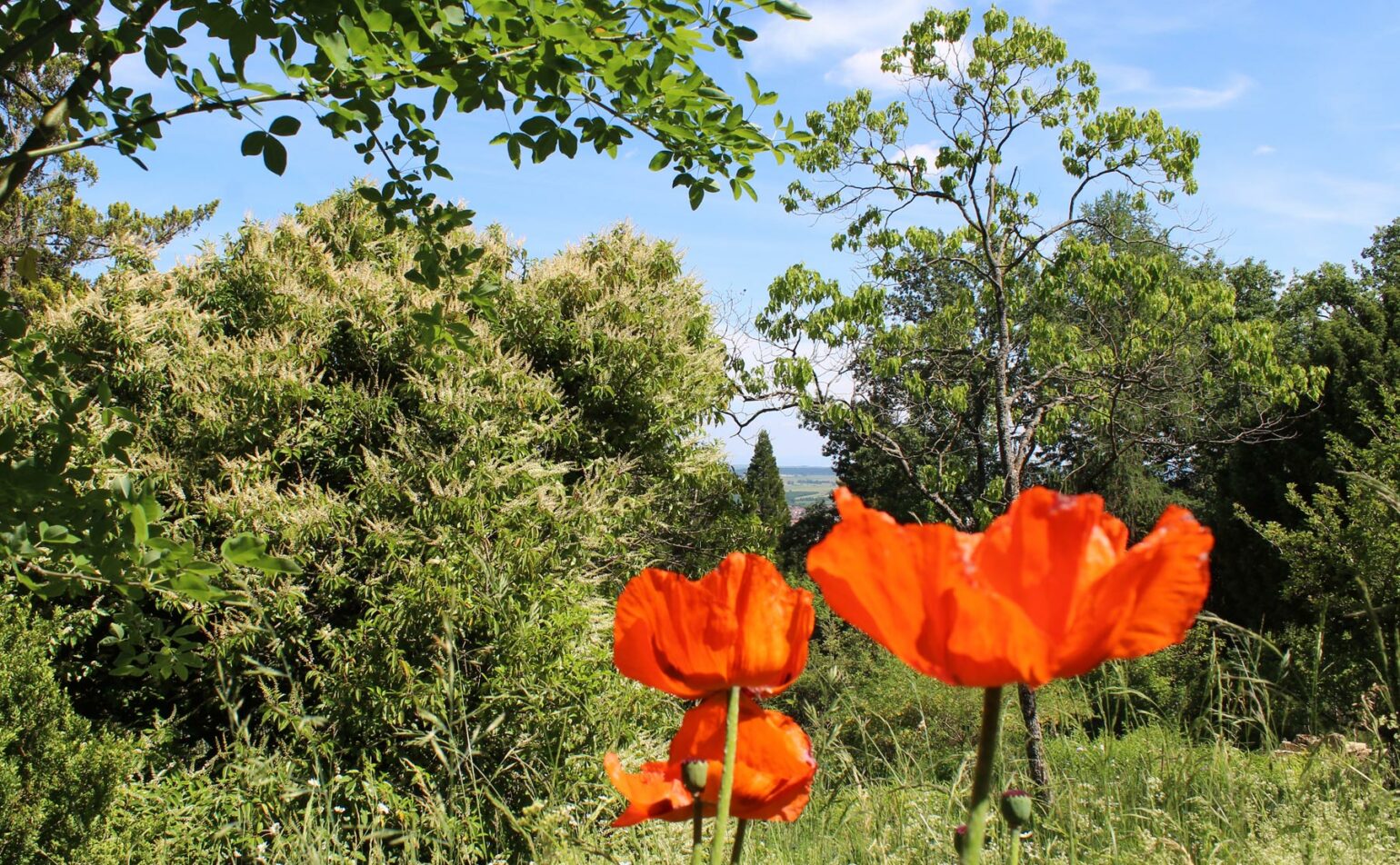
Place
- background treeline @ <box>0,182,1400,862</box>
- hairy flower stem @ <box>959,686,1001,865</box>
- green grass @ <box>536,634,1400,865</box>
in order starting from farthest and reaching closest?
background treeline @ <box>0,182,1400,862</box> < green grass @ <box>536,634,1400,865</box> < hairy flower stem @ <box>959,686,1001,865</box>

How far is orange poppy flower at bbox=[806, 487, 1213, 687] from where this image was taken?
0.44m

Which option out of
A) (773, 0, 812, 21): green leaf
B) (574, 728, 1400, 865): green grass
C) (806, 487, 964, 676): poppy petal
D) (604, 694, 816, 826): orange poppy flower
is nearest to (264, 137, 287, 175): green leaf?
(773, 0, 812, 21): green leaf

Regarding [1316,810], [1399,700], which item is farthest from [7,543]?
[1316,810]

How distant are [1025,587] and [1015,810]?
116mm

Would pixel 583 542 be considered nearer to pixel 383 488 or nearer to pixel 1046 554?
pixel 383 488

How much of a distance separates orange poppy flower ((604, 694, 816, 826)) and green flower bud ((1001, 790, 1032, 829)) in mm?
194

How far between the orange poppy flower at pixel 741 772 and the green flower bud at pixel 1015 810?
194 mm

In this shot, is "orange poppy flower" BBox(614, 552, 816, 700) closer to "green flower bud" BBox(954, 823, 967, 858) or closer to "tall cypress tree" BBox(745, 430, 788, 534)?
"green flower bud" BBox(954, 823, 967, 858)

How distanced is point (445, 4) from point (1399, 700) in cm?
253

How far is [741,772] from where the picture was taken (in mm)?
646

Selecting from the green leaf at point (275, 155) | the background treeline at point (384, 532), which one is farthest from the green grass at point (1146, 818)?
the green leaf at point (275, 155)

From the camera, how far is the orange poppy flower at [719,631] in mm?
637

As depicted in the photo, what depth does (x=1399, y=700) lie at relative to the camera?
1771mm

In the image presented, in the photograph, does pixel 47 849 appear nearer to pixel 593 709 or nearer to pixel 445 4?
pixel 593 709
